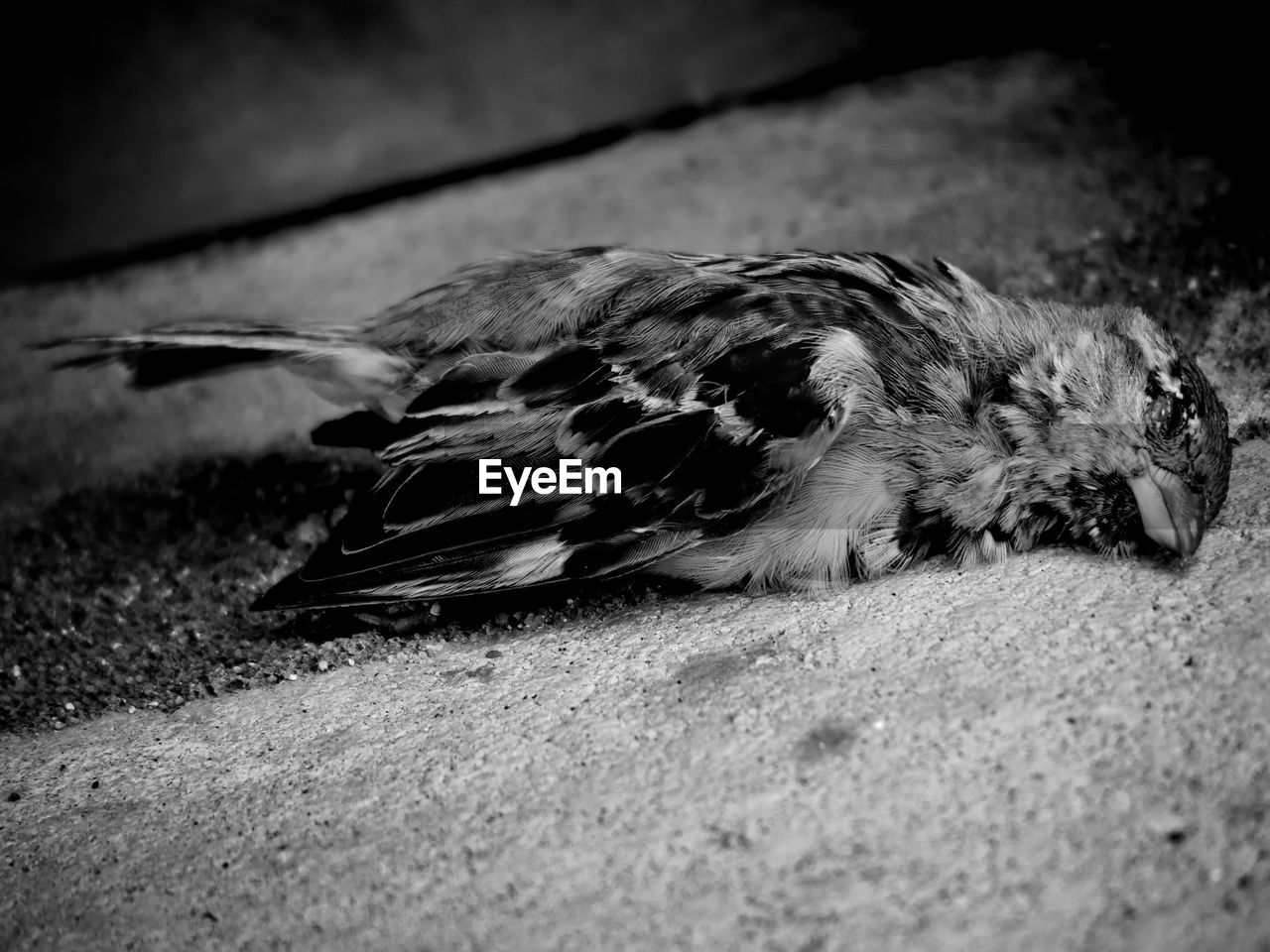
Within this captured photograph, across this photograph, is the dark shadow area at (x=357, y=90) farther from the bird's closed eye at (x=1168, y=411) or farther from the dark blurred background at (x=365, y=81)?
the bird's closed eye at (x=1168, y=411)

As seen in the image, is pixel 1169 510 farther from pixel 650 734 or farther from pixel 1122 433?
pixel 650 734

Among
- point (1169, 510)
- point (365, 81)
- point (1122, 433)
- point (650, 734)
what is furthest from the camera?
point (365, 81)

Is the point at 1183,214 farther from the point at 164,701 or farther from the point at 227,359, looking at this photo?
the point at 164,701

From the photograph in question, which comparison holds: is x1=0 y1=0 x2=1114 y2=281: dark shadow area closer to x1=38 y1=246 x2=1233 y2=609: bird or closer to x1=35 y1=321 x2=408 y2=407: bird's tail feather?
x1=35 y1=321 x2=408 y2=407: bird's tail feather

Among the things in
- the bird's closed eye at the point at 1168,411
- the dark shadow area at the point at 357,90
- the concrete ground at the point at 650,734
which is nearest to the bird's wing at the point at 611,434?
the concrete ground at the point at 650,734

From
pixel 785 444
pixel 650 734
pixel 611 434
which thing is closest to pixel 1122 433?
pixel 785 444

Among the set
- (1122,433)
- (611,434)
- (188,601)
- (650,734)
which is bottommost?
(650,734)

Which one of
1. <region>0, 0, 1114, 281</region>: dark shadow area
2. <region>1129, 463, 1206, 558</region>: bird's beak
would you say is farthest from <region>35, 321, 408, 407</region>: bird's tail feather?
<region>0, 0, 1114, 281</region>: dark shadow area
